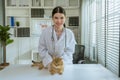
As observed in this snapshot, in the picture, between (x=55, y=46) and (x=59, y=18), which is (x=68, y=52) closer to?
(x=55, y=46)

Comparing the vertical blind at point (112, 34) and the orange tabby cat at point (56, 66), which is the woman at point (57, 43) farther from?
the vertical blind at point (112, 34)

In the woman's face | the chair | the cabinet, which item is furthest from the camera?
the cabinet

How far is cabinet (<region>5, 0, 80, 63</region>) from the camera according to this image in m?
5.41

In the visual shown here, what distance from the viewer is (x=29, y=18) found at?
5.41 meters

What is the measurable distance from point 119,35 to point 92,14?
6.45 feet

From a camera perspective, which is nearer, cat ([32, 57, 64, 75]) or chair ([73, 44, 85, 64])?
cat ([32, 57, 64, 75])

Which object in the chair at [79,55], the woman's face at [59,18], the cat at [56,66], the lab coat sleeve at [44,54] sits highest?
the woman's face at [59,18]

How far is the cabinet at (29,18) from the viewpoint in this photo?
5406 mm

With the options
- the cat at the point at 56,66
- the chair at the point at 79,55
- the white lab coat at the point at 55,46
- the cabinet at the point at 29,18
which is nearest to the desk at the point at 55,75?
the cat at the point at 56,66

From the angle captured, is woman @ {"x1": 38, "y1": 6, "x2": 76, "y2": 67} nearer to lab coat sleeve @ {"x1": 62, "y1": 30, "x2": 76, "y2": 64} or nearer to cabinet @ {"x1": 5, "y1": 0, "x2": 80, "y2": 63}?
lab coat sleeve @ {"x1": 62, "y1": 30, "x2": 76, "y2": 64}

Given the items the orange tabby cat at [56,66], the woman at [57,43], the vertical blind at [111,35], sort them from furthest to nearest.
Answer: the vertical blind at [111,35]
the woman at [57,43]
the orange tabby cat at [56,66]

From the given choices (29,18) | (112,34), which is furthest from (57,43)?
(29,18)

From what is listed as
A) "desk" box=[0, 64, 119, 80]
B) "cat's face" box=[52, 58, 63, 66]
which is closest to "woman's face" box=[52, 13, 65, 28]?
"cat's face" box=[52, 58, 63, 66]

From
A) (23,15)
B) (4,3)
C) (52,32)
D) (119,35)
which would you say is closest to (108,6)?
(119,35)
